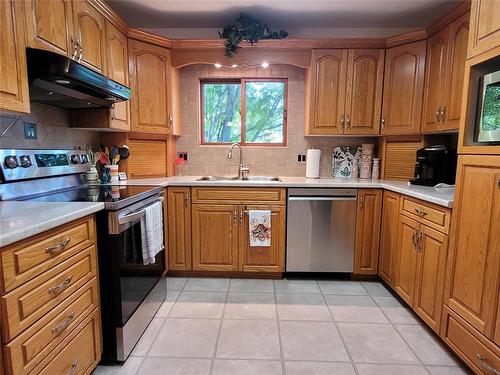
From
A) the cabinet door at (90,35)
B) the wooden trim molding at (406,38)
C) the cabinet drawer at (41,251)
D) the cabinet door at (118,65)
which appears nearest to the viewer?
the cabinet drawer at (41,251)

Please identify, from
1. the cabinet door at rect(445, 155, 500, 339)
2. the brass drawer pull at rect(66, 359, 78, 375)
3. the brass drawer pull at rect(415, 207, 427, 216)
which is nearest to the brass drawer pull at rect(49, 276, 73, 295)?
the brass drawer pull at rect(66, 359, 78, 375)

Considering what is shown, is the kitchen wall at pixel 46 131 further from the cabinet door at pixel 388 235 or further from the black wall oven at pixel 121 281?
the cabinet door at pixel 388 235

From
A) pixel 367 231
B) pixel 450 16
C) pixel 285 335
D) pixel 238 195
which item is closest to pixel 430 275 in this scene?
pixel 367 231

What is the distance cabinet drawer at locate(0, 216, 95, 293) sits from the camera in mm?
972

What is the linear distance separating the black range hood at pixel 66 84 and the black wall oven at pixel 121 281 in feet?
2.37

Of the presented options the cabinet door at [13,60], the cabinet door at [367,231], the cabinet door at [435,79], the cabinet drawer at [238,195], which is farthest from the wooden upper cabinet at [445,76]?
the cabinet door at [13,60]

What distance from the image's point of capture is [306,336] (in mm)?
1894

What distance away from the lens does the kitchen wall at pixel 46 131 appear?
5.64ft

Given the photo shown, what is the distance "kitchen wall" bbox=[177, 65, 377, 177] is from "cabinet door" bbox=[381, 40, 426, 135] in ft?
1.28

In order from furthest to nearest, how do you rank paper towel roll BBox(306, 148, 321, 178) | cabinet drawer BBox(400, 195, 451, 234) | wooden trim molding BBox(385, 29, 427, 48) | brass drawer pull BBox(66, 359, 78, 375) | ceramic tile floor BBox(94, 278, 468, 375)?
1. paper towel roll BBox(306, 148, 321, 178)
2. wooden trim molding BBox(385, 29, 427, 48)
3. cabinet drawer BBox(400, 195, 451, 234)
4. ceramic tile floor BBox(94, 278, 468, 375)
5. brass drawer pull BBox(66, 359, 78, 375)

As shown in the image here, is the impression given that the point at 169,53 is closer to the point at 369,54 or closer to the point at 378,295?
the point at 369,54

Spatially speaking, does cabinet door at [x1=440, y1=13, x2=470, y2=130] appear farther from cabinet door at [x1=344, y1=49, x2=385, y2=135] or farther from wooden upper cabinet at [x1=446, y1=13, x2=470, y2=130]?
cabinet door at [x1=344, y1=49, x2=385, y2=135]

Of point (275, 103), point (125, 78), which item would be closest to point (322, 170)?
point (275, 103)

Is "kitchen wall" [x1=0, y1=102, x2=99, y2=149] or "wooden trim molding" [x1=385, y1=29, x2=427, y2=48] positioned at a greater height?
"wooden trim molding" [x1=385, y1=29, x2=427, y2=48]
